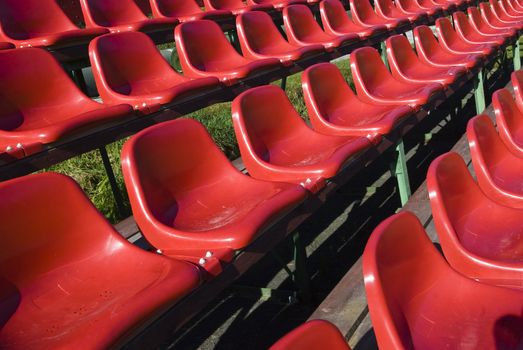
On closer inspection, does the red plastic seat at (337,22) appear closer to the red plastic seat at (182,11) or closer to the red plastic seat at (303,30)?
the red plastic seat at (303,30)

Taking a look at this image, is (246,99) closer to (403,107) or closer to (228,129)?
(403,107)

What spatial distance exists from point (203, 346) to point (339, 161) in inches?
26.8

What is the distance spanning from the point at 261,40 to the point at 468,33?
89.9 inches

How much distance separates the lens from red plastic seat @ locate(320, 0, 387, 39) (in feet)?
13.2

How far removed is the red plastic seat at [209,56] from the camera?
2.50 meters

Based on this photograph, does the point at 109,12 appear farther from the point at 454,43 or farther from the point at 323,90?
the point at 454,43

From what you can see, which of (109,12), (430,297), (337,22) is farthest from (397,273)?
(337,22)

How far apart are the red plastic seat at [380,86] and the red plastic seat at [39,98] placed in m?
1.29

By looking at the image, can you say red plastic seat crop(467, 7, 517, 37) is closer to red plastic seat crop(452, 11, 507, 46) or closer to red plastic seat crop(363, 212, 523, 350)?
red plastic seat crop(452, 11, 507, 46)

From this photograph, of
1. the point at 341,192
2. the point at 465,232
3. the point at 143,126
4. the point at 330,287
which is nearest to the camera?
the point at 465,232

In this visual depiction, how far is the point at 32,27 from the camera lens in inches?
109

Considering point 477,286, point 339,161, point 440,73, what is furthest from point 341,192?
point 477,286

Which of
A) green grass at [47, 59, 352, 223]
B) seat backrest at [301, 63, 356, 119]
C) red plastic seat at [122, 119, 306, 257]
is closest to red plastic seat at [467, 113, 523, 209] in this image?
red plastic seat at [122, 119, 306, 257]

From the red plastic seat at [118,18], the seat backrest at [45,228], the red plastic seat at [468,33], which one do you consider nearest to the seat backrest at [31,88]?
the seat backrest at [45,228]
